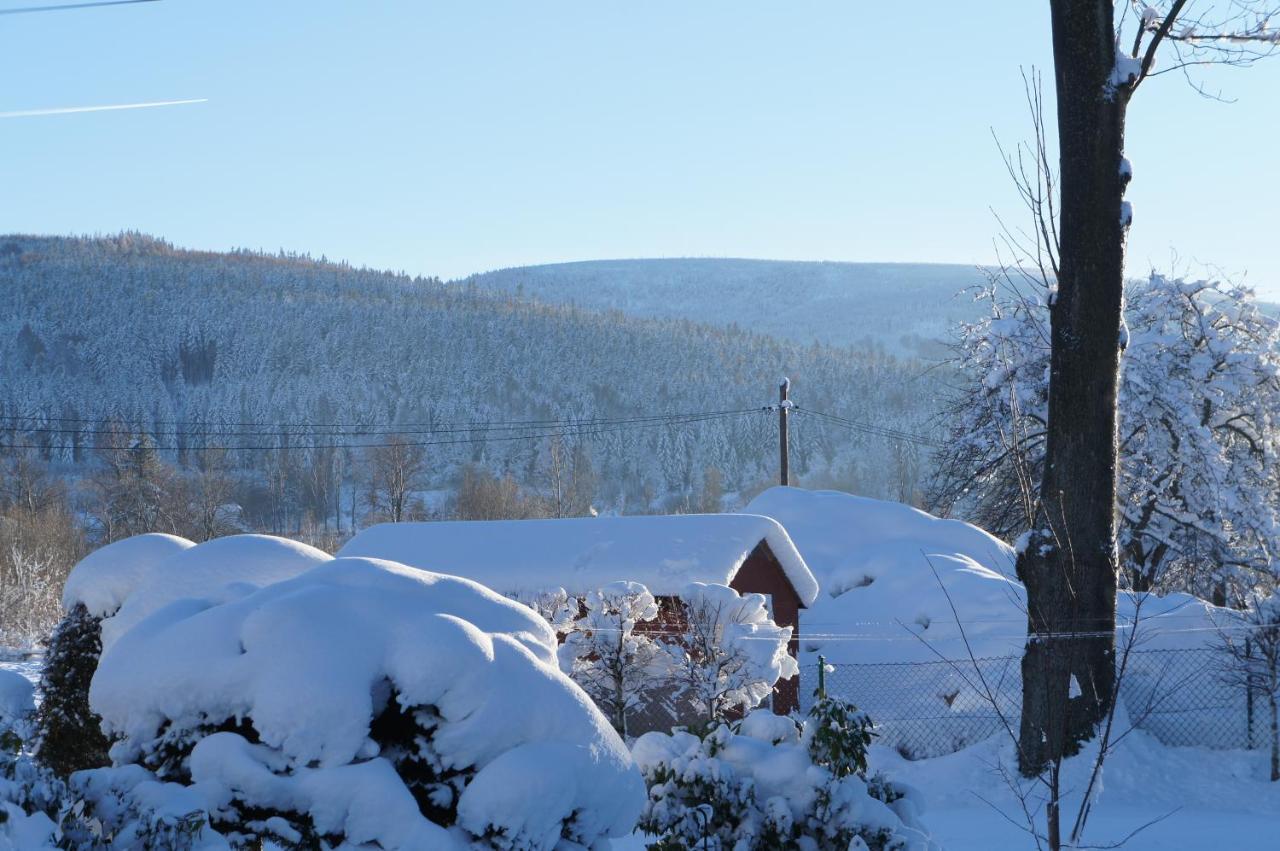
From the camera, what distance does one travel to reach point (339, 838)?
15.9ft

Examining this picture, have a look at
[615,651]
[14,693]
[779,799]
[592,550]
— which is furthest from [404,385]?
[779,799]

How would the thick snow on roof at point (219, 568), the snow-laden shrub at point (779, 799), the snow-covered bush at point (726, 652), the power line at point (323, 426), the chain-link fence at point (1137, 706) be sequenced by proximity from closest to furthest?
the snow-laden shrub at point (779, 799), the thick snow on roof at point (219, 568), the chain-link fence at point (1137, 706), the snow-covered bush at point (726, 652), the power line at point (323, 426)

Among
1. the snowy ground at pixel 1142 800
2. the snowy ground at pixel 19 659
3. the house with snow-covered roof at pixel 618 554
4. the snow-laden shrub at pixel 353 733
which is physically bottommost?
the snowy ground at pixel 19 659

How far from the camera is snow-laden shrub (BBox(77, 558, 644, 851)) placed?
479cm

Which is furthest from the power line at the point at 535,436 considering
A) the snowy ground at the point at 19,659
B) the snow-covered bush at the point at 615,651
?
the snow-covered bush at the point at 615,651

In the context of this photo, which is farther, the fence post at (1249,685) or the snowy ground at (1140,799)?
the fence post at (1249,685)

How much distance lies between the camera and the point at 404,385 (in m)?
112

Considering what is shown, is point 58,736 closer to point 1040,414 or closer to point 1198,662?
point 1198,662

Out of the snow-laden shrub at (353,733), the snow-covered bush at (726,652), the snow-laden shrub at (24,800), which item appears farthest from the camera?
the snow-covered bush at (726,652)

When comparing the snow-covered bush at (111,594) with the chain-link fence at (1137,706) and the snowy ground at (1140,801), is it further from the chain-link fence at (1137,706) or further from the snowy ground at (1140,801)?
the chain-link fence at (1137,706)

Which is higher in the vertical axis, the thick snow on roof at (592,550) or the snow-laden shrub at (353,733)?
the snow-laden shrub at (353,733)

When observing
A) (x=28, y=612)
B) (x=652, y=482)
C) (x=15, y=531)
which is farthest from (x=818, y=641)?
(x=652, y=482)

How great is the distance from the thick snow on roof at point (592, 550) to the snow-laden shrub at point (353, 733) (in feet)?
37.7

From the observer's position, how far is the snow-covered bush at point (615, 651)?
559 inches
